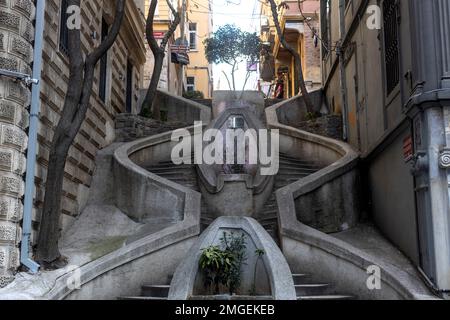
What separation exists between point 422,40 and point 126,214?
6.80 meters

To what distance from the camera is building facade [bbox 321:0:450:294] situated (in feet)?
25.4

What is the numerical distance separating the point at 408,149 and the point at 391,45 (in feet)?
9.26

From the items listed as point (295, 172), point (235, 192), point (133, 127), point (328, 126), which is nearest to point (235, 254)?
point (235, 192)

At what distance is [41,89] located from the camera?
9.84m

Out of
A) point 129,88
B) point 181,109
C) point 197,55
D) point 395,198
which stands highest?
point 197,55

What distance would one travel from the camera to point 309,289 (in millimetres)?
8258

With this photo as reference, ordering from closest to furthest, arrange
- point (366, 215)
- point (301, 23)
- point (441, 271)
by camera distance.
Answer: point (441, 271)
point (366, 215)
point (301, 23)

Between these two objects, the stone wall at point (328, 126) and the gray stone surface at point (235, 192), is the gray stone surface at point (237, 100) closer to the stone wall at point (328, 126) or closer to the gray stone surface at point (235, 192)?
the stone wall at point (328, 126)

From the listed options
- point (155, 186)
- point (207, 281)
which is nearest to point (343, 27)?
point (155, 186)

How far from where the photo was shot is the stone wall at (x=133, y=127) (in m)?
16.2

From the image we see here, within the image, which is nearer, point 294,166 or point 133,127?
point 294,166

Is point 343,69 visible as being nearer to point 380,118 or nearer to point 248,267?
point 380,118

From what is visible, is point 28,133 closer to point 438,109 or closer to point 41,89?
point 41,89

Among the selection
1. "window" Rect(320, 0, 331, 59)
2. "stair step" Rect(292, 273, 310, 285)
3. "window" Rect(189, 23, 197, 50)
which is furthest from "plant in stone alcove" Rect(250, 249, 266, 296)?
"window" Rect(189, 23, 197, 50)
